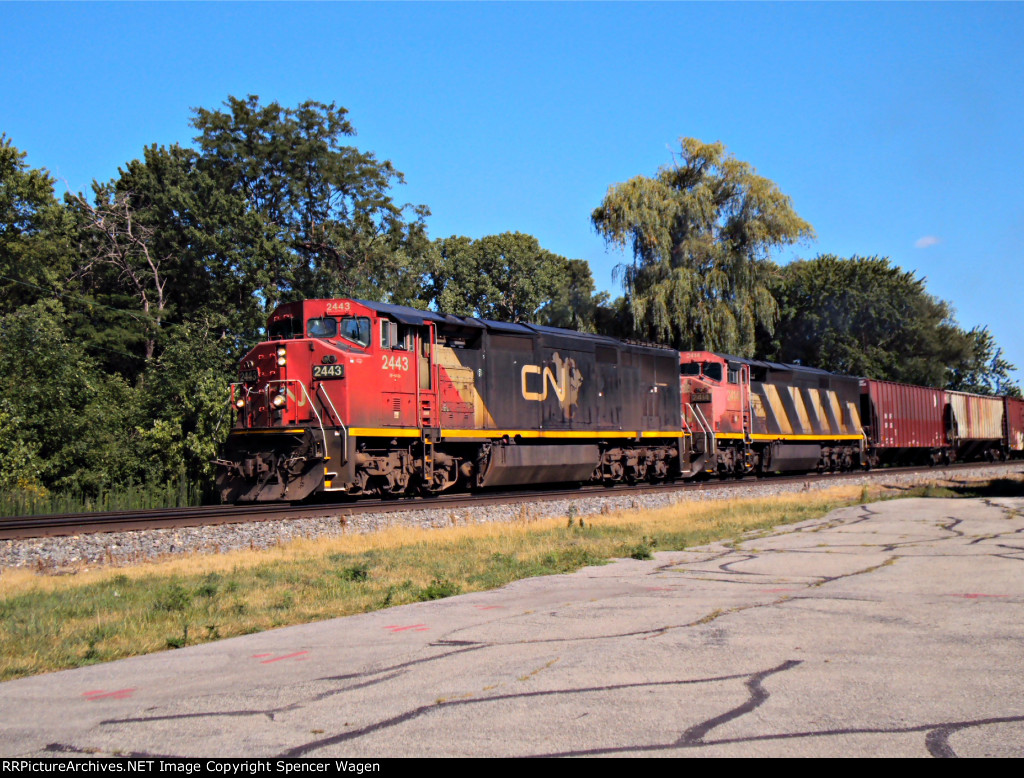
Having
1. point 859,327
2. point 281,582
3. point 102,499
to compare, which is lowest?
point 281,582

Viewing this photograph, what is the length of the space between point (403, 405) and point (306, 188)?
2359 cm

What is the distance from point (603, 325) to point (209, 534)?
29.5 m

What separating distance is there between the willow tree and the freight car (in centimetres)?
1721

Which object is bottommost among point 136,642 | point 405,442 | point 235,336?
point 136,642

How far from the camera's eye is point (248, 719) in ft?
16.3

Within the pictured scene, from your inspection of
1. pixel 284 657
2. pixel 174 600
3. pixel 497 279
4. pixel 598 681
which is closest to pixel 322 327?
pixel 174 600

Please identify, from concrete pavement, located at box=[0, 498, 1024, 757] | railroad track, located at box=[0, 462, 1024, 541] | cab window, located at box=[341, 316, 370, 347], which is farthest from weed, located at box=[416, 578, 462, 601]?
cab window, located at box=[341, 316, 370, 347]

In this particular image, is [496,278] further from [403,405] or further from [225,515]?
[225,515]

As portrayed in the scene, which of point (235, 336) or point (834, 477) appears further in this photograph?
point (235, 336)

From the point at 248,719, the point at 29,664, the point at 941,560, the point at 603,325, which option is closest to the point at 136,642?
the point at 29,664

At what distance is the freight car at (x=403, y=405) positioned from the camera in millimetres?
16953

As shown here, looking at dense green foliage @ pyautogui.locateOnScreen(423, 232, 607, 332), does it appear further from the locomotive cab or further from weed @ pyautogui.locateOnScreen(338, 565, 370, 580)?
weed @ pyautogui.locateOnScreen(338, 565, 370, 580)

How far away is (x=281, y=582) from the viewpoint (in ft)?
37.0
